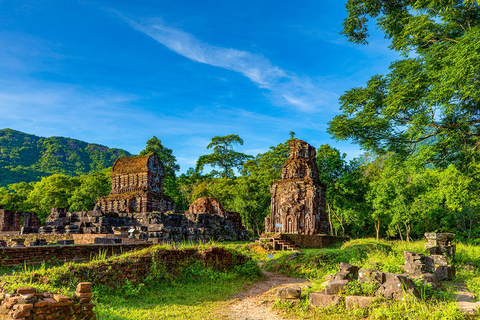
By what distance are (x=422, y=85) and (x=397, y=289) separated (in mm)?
8558

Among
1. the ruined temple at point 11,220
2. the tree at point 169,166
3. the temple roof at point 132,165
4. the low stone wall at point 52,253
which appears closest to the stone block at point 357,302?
the low stone wall at point 52,253

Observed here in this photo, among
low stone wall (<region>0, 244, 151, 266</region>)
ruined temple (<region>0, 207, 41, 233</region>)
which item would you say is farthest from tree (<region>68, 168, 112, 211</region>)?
low stone wall (<region>0, 244, 151, 266</region>)

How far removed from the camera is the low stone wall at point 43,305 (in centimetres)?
450

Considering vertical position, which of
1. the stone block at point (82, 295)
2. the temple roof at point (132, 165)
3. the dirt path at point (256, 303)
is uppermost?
the temple roof at point (132, 165)

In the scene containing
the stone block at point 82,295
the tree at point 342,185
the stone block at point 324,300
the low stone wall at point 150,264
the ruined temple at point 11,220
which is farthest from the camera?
the tree at point 342,185

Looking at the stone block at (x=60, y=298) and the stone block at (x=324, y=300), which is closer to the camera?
the stone block at (x=60, y=298)

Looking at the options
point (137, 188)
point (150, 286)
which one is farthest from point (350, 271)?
point (137, 188)

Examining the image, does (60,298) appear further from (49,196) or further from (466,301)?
(49,196)

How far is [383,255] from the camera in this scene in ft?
36.4

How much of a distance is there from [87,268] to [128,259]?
105 cm

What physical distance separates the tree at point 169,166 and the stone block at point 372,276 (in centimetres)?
2798

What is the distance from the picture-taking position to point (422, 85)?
40.0 feet

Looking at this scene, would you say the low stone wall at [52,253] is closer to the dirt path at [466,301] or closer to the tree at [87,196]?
the dirt path at [466,301]

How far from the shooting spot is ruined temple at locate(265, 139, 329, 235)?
19.3 m
